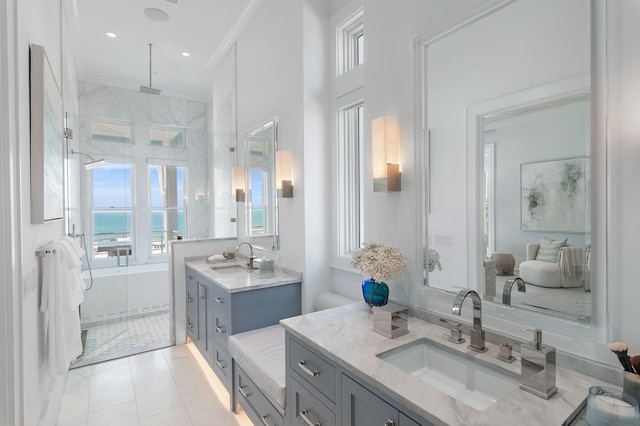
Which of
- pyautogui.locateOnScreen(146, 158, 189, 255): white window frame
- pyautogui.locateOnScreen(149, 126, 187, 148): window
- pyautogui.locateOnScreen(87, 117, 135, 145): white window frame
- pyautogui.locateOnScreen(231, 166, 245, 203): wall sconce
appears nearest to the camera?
pyautogui.locateOnScreen(231, 166, 245, 203): wall sconce

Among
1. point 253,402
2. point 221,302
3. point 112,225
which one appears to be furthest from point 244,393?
point 112,225

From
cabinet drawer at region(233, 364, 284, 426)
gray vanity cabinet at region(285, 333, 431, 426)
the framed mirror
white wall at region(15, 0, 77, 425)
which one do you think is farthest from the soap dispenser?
the framed mirror

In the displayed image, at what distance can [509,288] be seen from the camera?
1.39 meters

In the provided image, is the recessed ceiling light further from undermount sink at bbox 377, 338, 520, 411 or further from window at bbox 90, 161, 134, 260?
undermount sink at bbox 377, 338, 520, 411

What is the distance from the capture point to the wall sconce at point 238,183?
3.86 metres

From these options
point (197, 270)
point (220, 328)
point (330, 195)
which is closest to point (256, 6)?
point (330, 195)

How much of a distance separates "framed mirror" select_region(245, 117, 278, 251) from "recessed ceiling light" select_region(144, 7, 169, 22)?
147cm

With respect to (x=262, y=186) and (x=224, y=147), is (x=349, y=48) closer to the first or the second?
(x=262, y=186)

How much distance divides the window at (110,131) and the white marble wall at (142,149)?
0.07 metres

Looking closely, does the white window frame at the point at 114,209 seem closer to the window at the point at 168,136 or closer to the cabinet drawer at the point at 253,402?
the window at the point at 168,136

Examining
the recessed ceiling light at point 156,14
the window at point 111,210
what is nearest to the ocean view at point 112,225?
the window at point 111,210

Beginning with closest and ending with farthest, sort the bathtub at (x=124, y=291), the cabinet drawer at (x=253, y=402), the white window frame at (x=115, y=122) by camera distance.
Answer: the cabinet drawer at (x=253, y=402) → the bathtub at (x=124, y=291) → the white window frame at (x=115, y=122)

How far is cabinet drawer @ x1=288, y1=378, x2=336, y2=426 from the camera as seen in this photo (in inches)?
56.1

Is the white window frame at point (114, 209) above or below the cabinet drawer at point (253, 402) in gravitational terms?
above
